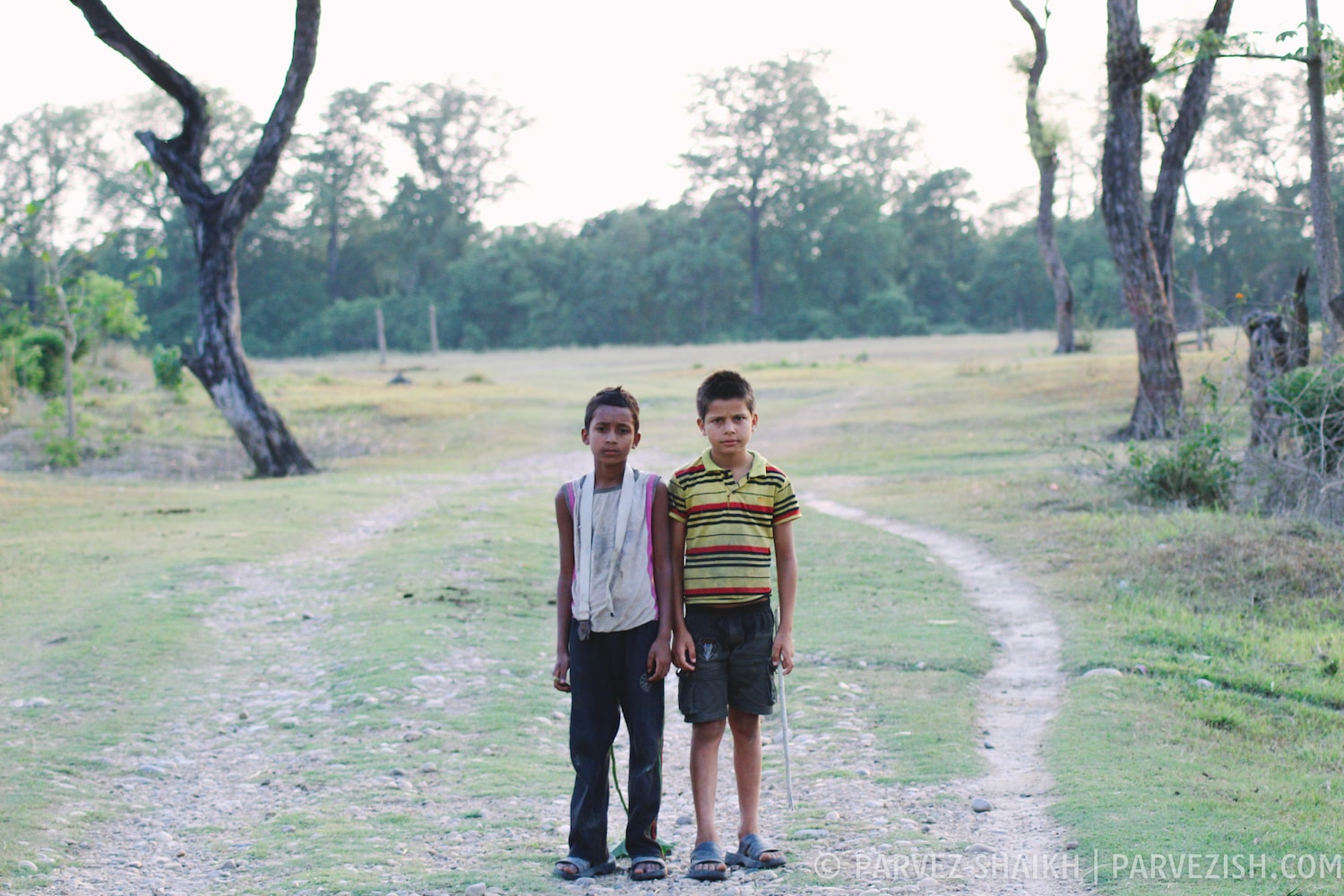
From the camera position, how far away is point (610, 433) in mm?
4570

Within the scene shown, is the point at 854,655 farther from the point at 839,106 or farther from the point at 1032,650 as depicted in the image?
the point at 839,106

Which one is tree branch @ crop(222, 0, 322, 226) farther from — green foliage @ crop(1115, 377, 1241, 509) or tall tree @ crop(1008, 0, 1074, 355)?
tall tree @ crop(1008, 0, 1074, 355)

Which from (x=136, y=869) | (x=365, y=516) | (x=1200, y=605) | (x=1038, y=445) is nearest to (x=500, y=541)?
(x=365, y=516)

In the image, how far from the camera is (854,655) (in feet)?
26.4

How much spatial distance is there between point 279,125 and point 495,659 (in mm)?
12855

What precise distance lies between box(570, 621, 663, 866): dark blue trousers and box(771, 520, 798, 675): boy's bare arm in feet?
1.43

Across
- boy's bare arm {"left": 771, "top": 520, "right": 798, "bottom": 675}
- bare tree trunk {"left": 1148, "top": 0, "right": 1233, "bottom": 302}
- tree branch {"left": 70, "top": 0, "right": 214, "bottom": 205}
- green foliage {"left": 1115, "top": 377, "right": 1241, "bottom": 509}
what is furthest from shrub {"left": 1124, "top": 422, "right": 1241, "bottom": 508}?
tree branch {"left": 70, "top": 0, "right": 214, "bottom": 205}

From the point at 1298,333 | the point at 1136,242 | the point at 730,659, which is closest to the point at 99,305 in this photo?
the point at 1136,242

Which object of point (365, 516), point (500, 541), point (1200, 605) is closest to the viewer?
point (1200, 605)

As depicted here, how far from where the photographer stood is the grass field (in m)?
5.11

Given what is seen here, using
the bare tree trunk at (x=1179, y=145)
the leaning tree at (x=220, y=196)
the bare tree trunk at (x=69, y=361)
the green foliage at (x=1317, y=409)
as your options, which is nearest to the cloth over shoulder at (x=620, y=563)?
the green foliage at (x=1317, y=409)

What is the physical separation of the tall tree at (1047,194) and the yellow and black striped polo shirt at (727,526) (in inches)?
968

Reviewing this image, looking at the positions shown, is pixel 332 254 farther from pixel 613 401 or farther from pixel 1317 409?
pixel 613 401

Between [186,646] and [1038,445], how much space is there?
1359 cm
